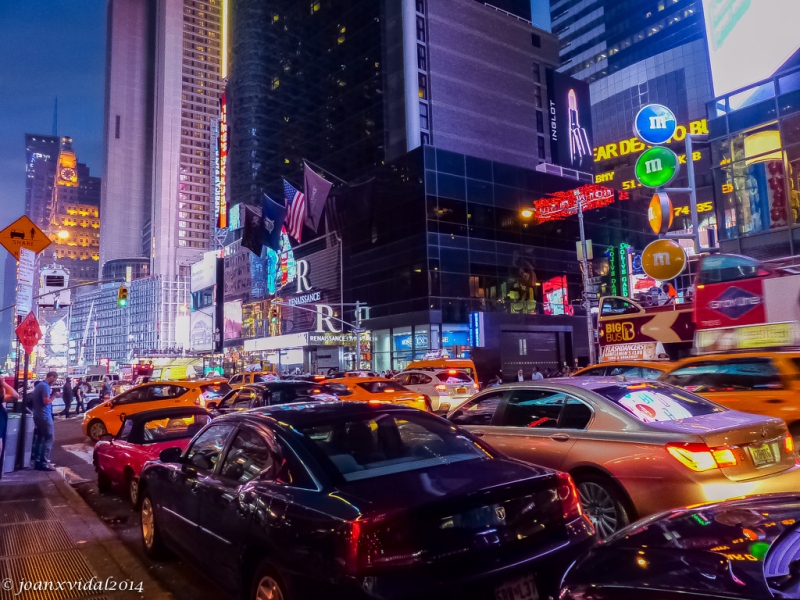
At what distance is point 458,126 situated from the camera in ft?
193

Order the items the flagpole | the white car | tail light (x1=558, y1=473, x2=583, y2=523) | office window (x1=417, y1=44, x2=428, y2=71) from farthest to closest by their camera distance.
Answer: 1. the flagpole
2. office window (x1=417, y1=44, x2=428, y2=71)
3. the white car
4. tail light (x1=558, y1=473, x2=583, y2=523)

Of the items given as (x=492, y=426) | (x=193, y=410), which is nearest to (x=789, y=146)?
(x=492, y=426)

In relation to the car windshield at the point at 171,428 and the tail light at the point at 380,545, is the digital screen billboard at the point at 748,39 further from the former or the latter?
the tail light at the point at 380,545

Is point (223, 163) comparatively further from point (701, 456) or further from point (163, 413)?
point (701, 456)

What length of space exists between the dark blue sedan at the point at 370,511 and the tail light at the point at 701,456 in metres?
1.45

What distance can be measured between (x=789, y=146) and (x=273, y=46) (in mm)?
79313

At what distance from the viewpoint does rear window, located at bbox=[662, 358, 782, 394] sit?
9336 millimetres

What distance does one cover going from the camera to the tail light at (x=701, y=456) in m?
4.89

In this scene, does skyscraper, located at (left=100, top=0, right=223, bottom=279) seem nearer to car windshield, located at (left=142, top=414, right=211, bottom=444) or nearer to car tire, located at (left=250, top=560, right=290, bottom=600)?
car windshield, located at (left=142, top=414, right=211, bottom=444)

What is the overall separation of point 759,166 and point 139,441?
23.4 m

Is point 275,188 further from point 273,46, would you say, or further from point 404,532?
point 404,532

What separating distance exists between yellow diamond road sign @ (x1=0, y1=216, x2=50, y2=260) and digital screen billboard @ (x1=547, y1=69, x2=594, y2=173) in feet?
199

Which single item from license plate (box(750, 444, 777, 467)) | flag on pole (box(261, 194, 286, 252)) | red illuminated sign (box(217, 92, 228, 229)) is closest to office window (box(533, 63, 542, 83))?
flag on pole (box(261, 194, 286, 252))
